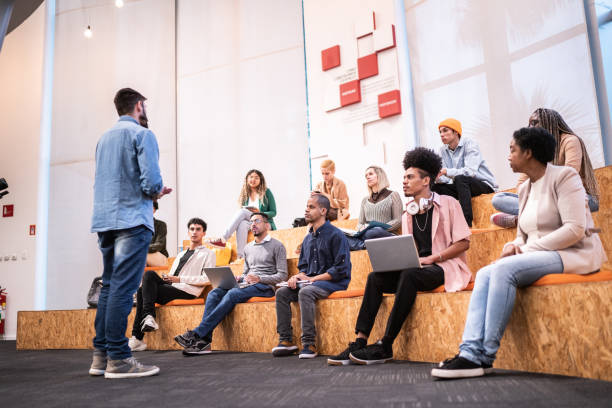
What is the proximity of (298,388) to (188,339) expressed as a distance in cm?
177

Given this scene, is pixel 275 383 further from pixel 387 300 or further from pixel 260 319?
pixel 260 319

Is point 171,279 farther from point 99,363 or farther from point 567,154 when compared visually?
point 567,154

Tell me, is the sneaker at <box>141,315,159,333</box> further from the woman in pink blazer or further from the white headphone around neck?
the woman in pink blazer

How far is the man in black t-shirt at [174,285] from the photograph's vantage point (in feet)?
13.8

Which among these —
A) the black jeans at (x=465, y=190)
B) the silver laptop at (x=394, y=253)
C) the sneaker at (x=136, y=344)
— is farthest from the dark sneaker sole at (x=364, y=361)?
the sneaker at (x=136, y=344)

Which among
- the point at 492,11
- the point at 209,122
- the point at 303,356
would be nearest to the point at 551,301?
the point at 303,356

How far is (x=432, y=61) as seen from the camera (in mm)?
5492

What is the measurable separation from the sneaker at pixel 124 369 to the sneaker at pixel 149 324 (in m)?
1.64

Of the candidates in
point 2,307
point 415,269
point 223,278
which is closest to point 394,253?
point 415,269

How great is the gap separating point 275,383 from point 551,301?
1.11 meters

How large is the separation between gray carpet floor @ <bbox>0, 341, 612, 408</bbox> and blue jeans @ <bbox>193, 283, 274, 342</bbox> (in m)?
0.74

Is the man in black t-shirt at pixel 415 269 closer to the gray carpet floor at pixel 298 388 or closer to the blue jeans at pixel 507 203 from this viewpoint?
the gray carpet floor at pixel 298 388

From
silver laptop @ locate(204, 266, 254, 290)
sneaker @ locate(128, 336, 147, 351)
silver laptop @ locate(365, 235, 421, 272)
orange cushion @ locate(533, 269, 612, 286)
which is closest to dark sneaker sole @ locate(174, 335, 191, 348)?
silver laptop @ locate(204, 266, 254, 290)

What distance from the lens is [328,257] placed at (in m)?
3.47
